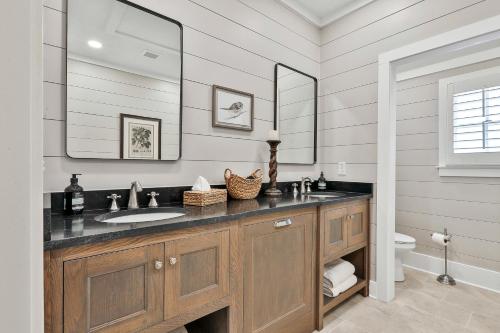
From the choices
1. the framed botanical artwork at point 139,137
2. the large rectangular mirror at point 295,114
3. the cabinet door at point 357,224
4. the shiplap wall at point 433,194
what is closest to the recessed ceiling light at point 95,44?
the framed botanical artwork at point 139,137

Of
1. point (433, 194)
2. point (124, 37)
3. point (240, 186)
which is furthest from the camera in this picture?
point (433, 194)

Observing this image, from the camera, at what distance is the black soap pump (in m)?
1.27

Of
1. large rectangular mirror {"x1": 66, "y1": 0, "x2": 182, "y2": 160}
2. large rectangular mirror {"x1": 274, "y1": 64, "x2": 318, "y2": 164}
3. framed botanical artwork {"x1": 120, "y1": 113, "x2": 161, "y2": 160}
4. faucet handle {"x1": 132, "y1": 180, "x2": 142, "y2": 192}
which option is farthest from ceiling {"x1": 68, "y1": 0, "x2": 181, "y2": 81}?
large rectangular mirror {"x1": 274, "y1": 64, "x2": 318, "y2": 164}

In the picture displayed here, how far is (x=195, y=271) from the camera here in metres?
1.17

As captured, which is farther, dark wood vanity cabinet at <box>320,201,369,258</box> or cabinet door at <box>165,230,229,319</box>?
dark wood vanity cabinet at <box>320,201,369,258</box>

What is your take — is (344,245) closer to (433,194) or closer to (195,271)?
(195,271)

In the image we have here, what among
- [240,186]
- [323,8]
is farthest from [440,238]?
[323,8]

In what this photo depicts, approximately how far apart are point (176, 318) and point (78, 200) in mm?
722

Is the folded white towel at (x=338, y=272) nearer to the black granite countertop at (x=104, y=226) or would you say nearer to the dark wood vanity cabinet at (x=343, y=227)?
the dark wood vanity cabinet at (x=343, y=227)

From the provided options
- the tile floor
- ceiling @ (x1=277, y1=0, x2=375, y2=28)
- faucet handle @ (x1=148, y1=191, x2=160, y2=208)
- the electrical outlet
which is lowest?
the tile floor

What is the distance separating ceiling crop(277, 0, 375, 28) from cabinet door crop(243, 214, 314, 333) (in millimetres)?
1958

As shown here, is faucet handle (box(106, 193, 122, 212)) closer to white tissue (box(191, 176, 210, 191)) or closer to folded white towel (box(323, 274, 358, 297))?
white tissue (box(191, 176, 210, 191))

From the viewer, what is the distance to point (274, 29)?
2350 mm

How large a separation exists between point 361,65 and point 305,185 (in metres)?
1.22
